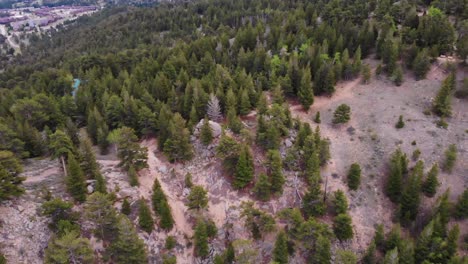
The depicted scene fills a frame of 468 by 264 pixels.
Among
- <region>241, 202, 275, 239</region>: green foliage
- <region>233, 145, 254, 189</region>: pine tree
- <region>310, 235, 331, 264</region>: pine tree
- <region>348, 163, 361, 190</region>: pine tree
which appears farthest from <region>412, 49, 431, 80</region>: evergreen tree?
<region>241, 202, 275, 239</region>: green foliage

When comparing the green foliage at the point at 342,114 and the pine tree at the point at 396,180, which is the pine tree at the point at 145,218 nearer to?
the pine tree at the point at 396,180

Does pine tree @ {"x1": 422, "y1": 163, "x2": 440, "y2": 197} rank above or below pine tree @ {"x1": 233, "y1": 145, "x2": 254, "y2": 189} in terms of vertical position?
below

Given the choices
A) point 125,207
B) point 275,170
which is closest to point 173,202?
point 125,207

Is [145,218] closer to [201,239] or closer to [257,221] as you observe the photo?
[201,239]

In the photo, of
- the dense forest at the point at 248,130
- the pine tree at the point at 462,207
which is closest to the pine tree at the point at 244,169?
the dense forest at the point at 248,130

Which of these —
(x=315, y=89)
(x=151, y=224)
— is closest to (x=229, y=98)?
(x=315, y=89)

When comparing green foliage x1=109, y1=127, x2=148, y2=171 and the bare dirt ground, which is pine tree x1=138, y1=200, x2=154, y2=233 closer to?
green foliage x1=109, y1=127, x2=148, y2=171

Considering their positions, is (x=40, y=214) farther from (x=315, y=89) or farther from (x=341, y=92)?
(x=341, y=92)
